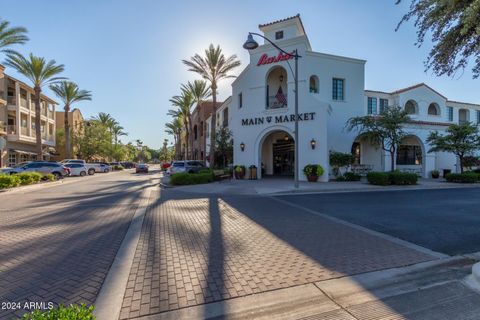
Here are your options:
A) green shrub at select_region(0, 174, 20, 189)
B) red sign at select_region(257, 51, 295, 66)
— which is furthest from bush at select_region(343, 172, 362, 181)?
green shrub at select_region(0, 174, 20, 189)

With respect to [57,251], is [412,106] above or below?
above

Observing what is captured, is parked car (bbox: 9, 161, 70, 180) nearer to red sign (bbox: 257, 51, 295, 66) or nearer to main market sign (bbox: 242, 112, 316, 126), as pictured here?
main market sign (bbox: 242, 112, 316, 126)

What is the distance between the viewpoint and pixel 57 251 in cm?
548

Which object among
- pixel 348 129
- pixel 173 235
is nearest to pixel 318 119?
pixel 348 129

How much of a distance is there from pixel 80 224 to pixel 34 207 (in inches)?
185

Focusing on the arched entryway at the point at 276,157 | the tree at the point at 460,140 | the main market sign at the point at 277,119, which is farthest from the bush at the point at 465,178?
the arched entryway at the point at 276,157

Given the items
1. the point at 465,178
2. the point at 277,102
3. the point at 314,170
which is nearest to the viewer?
the point at 314,170

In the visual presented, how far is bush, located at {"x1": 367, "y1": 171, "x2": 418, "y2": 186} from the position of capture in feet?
60.4

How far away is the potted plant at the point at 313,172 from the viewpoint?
2002 cm

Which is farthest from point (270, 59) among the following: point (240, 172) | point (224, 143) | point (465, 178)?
point (465, 178)

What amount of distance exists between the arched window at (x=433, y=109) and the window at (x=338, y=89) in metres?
13.2

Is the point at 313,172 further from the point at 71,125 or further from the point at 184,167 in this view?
the point at 71,125

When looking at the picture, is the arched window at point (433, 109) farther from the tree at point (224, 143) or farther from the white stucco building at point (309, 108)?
the tree at point (224, 143)

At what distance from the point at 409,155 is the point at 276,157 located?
12.8 meters
